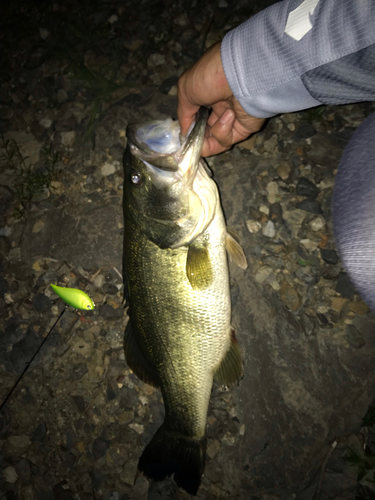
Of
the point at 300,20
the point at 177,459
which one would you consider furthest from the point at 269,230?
the point at 177,459

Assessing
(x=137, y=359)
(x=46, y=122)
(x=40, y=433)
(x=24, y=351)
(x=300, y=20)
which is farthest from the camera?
(x=46, y=122)

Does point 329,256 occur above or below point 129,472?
above

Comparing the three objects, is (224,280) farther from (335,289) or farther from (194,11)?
(194,11)

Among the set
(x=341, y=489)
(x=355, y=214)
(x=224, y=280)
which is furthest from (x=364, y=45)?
(x=341, y=489)

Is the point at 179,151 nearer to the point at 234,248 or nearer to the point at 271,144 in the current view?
the point at 234,248

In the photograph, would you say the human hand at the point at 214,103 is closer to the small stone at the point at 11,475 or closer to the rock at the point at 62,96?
the rock at the point at 62,96

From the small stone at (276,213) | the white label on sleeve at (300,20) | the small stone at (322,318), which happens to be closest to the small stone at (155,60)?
the white label on sleeve at (300,20)

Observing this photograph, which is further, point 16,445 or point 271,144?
point 16,445
